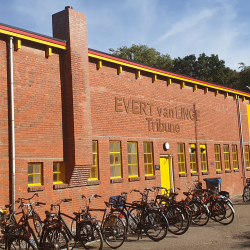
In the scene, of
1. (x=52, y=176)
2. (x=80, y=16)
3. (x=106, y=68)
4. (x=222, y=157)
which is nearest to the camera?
(x=52, y=176)

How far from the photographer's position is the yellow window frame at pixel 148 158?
1511 centimetres

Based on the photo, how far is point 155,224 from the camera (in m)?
9.34

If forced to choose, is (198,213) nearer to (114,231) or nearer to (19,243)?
(114,231)

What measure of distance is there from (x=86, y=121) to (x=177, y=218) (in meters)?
4.60

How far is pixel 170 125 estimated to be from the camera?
16.6 meters

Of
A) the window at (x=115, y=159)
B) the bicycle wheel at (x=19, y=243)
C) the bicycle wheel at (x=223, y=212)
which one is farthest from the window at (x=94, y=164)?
the bicycle wheel at (x=19, y=243)

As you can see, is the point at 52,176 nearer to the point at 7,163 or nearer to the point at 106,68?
the point at 7,163

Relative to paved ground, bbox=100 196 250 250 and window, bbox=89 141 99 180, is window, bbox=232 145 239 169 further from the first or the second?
window, bbox=89 141 99 180

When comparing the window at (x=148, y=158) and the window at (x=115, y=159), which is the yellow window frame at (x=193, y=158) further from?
the window at (x=115, y=159)

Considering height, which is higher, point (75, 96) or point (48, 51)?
point (48, 51)

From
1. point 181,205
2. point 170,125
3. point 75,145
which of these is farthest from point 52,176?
point 170,125

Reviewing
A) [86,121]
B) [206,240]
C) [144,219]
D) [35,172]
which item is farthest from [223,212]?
[35,172]

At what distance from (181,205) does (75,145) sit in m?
4.04

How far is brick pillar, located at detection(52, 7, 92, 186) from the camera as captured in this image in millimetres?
11766
